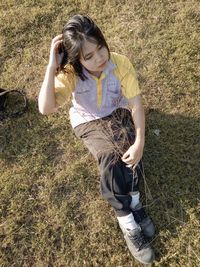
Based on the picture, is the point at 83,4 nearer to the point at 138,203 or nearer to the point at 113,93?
the point at 113,93

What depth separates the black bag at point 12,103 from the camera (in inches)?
177

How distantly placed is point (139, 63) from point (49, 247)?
2247 mm

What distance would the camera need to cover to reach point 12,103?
181 inches

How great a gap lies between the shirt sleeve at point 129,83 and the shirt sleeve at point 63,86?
44 cm

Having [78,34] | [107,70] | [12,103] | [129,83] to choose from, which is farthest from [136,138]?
[12,103]

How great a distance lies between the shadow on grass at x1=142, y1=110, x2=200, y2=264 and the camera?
357 centimetres

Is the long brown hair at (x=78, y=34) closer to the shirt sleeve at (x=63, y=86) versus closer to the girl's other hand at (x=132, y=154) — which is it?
the shirt sleeve at (x=63, y=86)

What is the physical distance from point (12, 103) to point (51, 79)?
1.40 meters

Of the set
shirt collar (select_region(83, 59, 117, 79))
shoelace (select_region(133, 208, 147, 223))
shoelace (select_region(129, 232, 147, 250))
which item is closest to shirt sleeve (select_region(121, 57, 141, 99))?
shirt collar (select_region(83, 59, 117, 79))

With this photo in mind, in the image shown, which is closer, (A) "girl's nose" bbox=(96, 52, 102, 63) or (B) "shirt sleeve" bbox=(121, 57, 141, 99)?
(A) "girl's nose" bbox=(96, 52, 102, 63)

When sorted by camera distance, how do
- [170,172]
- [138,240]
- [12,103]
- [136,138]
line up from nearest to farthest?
[138,240] → [136,138] → [170,172] → [12,103]

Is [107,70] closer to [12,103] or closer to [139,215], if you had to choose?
[139,215]

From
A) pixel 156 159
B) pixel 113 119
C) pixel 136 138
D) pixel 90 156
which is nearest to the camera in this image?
pixel 136 138

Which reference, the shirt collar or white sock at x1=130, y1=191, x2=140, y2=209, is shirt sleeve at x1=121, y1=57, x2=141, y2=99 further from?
white sock at x1=130, y1=191, x2=140, y2=209
